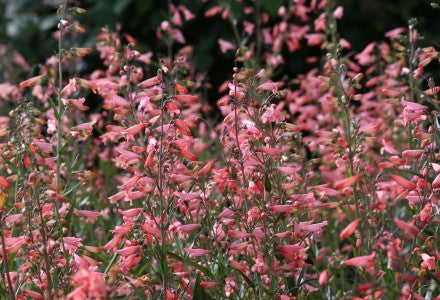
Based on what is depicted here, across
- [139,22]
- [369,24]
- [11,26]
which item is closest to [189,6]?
[139,22]

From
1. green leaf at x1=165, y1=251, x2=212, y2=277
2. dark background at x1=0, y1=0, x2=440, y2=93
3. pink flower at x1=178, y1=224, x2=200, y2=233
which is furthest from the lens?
dark background at x1=0, y1=0, x2=440, y2=93

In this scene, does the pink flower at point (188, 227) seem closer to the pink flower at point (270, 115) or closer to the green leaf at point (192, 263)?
the green leaf at point (192, 263)

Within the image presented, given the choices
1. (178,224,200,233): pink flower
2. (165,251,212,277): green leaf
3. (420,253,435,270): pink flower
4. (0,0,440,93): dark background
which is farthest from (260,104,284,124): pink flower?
(0,0,440,93): dark background

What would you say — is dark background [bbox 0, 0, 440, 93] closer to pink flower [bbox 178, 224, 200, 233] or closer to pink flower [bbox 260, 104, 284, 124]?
pink flower [bbox 260, 104, 284, 124]

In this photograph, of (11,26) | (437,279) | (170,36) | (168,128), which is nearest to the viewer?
(437,279)

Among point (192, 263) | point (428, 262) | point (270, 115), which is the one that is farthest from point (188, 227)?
point (428, 262)

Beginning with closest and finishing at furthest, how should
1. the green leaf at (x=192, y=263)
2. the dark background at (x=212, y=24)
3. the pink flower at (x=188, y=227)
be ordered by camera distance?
the green leaf at (x=192, y=263) → the pink flower at (x=188, y=227) → the dark background at (x=212, y=24)

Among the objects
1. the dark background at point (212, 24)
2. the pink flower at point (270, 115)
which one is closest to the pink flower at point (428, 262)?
the pink flower at point (270, 115)

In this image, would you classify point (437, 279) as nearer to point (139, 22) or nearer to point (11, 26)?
point (139, 22)

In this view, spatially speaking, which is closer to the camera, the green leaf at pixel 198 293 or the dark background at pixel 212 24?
the green leaf at pixel 198 293

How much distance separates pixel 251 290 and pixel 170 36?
335cm

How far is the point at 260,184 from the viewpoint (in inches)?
147

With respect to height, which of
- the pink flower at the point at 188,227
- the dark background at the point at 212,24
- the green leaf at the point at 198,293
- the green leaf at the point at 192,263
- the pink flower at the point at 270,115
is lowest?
the green leaf at the point at 198,293

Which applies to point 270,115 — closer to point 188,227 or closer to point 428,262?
point 188,227
